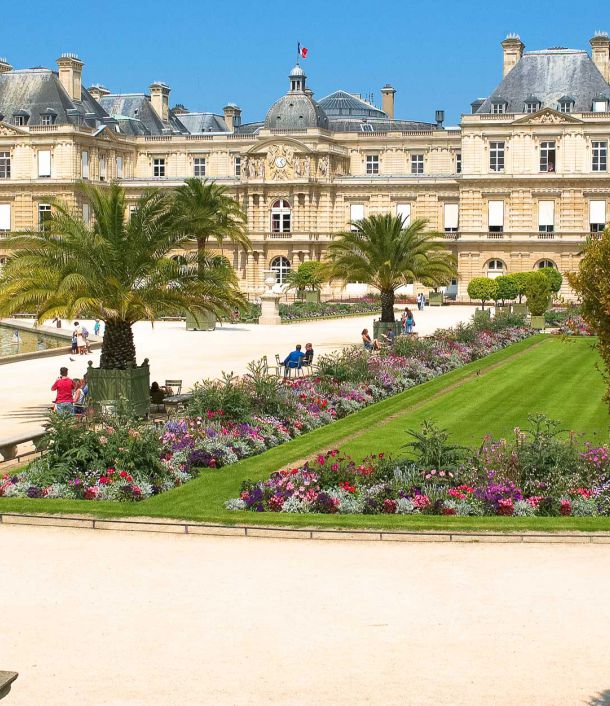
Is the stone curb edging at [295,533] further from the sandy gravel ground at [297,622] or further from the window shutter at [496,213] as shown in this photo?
the window shutter at [496,213]

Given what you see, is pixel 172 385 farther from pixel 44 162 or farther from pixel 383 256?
pixel 44 162

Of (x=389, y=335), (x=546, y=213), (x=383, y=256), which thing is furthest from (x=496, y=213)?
(x=389, y=335)

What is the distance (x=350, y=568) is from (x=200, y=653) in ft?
11.6

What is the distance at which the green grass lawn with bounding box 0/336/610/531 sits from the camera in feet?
56.1

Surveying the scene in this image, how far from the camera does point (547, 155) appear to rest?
3201 inches

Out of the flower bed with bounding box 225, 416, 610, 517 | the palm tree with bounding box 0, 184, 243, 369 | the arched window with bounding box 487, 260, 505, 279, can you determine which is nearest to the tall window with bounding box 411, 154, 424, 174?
the arched window with bounding box 487, 260, 505, 279

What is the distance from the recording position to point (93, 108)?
92.2 m

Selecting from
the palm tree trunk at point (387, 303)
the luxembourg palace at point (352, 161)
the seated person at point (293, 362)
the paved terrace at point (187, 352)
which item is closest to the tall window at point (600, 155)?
the luxembourg palace at point (352, 161)

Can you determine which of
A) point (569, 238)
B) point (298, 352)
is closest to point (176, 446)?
point (298, 352)

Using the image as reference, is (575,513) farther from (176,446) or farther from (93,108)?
(93,108)

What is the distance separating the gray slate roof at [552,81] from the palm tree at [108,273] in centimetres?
5812

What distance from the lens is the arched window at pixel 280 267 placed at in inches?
3504

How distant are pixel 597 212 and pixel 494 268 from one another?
776 centimetres

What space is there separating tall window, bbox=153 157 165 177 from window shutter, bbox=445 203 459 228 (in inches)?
918
